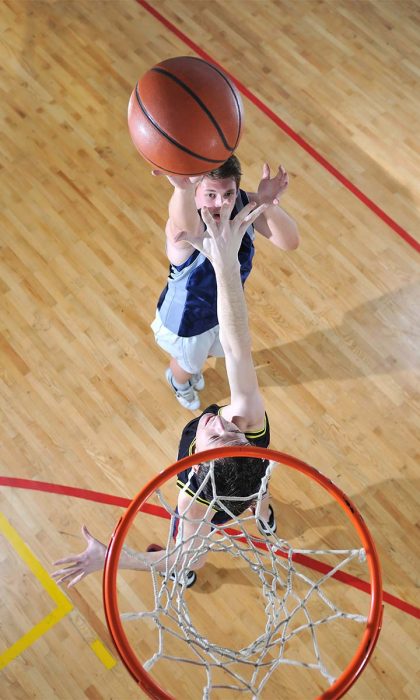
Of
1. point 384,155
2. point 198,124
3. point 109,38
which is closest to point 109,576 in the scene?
point 198,124

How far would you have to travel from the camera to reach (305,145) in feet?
15.4

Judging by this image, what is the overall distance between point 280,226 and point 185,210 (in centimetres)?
61

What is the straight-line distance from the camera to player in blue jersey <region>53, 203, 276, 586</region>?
2260mm

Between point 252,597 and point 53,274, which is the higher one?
point 53,274

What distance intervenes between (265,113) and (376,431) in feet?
7.93

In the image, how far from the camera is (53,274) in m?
4.23

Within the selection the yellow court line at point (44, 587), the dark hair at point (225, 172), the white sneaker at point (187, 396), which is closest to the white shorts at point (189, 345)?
the white sneaker at point (187, 396)

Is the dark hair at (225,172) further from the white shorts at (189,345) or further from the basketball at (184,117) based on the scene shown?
the white shorts at (189,345)

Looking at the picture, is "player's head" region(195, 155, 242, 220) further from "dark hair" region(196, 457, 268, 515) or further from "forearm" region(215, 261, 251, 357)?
"dark hair" region(196, 457, 268, 515)

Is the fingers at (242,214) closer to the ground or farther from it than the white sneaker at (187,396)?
farther from it

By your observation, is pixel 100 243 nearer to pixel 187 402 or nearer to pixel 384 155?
pixel 187 402

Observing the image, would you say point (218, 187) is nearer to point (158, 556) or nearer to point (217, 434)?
point (217, 434)

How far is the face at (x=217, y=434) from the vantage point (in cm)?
244

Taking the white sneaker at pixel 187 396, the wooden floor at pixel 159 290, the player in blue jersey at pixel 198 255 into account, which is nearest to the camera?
the player in blue jersey at pixel 198 255
